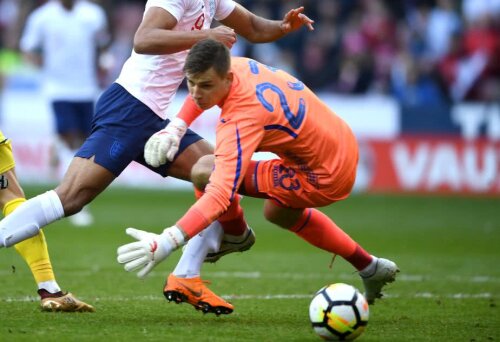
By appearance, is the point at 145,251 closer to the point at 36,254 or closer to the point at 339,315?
the point at 339,315

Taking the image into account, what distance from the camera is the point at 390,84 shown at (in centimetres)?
1836

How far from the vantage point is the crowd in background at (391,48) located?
18.0m

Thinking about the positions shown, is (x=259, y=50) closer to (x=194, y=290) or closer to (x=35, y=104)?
(x=35, y=104)

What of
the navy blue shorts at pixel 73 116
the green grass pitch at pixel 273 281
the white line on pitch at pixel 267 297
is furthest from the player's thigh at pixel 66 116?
the white line on pitch at pixel 267 297

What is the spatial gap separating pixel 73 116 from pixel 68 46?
2.94 feet

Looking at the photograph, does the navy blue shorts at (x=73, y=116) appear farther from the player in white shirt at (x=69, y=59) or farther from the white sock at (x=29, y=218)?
the white sock at (x=29, y=218)

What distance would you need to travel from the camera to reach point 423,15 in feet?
62.0

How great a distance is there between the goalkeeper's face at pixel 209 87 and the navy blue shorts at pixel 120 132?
0.71m

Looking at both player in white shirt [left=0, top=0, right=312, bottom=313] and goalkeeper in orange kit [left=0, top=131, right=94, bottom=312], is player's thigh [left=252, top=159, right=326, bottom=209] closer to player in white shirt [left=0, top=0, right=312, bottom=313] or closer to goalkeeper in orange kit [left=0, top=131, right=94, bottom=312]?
player in white shirt [left=0, top=0, right=312, bottom=313]

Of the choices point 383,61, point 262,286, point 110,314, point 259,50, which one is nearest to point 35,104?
point 259,50

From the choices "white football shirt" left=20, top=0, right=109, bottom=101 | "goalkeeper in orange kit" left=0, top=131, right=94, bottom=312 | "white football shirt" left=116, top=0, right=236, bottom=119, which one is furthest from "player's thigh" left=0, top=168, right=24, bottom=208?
"white football shirt" left=20, top=0, right=109, bottom=101

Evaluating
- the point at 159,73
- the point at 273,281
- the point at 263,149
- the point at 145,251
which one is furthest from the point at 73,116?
the point at 145,251

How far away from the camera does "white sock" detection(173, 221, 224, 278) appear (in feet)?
20.9

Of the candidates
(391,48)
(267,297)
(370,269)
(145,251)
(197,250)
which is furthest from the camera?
(391,48)
